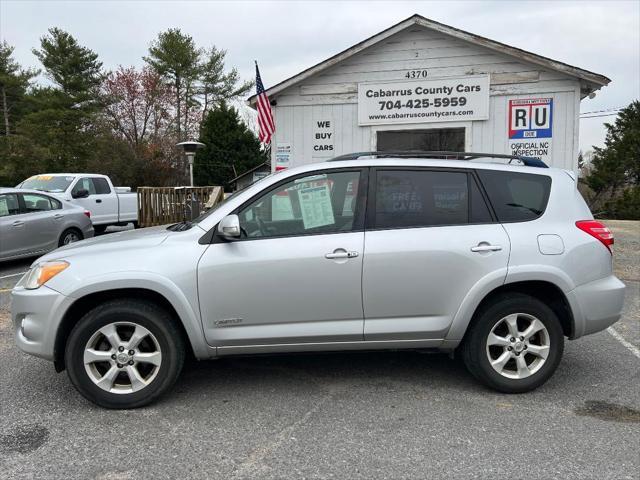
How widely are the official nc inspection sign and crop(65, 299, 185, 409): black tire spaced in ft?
21.7

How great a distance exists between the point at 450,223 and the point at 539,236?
2.14 feet

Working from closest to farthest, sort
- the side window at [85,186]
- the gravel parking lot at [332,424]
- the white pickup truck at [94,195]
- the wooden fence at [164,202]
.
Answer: the gravel parking lot at [332,424]
the wooden fence at [164,202]
the white pickup truck at [94,195]
the side window at [85,186]

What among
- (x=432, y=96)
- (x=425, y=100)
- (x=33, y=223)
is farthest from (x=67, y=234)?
(x=432, y=96)

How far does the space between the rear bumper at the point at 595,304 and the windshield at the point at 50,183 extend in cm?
1257

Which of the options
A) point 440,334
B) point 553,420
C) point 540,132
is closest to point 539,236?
point 440,334

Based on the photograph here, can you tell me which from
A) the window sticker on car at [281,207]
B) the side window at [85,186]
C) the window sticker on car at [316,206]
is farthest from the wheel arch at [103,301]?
the side window at [85,186]

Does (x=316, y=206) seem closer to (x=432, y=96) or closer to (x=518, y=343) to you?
(x=518, y=343)

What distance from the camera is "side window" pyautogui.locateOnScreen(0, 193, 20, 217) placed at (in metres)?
9.38

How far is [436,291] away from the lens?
150 inches

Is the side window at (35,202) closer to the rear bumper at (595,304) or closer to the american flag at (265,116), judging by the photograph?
the american flag at (265,116)

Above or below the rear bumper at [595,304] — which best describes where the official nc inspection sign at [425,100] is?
above

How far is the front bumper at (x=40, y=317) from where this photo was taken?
3.61 meters

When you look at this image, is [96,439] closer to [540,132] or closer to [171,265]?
[171,265]

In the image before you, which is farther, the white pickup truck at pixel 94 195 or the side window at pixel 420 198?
the white pickup truck at pixel 94 195
